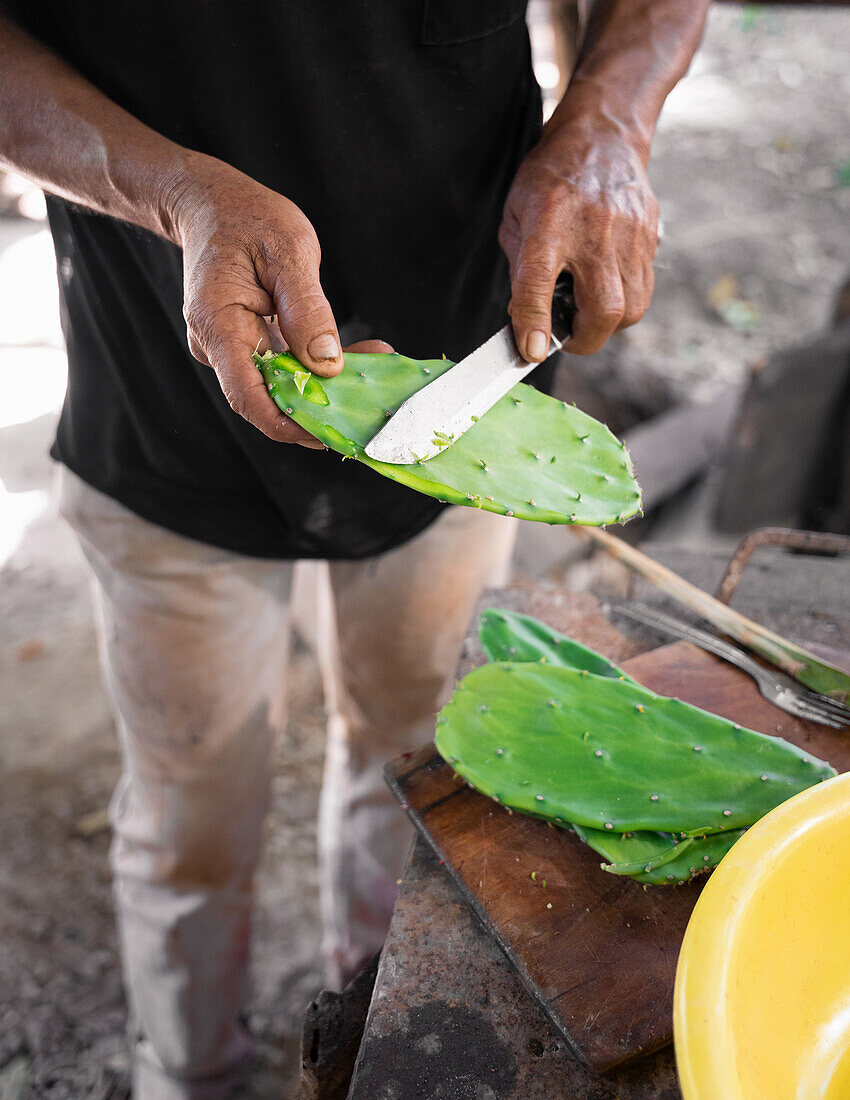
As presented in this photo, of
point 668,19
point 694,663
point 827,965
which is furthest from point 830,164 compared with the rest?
point 827,965

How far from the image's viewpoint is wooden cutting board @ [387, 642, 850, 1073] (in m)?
0.55

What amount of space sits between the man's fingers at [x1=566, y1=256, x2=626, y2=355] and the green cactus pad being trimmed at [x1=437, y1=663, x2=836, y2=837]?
0.34 metres

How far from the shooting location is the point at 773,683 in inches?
31.6

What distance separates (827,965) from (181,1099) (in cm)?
99

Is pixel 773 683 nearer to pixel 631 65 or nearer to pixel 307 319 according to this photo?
pixel 307 319

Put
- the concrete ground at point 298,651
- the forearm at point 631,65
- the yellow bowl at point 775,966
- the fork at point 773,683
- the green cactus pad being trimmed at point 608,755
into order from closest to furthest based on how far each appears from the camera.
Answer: the yellow bowl at point 775,966 → the green cactus pad being trimmed at point 608,755 → the fork at point 773,683 → the forearm at point 631,65 → the concrete ground at point 298,651

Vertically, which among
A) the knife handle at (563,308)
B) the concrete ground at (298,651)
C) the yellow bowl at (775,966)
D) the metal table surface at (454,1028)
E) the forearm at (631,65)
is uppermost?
the forearm at (631,65)

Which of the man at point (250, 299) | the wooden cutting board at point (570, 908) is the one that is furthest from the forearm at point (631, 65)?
the wooden cutting board at point (570, 908)

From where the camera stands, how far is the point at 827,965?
517 millimetres

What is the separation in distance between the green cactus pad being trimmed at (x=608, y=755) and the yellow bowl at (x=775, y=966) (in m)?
0.12

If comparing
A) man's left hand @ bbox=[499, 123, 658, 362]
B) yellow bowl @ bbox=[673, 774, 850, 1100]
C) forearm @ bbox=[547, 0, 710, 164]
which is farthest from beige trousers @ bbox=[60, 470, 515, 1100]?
yellow bowl @ bbox=[673, 774, 850, 1100]

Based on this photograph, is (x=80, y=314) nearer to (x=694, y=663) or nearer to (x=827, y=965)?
(x=694, y=663)

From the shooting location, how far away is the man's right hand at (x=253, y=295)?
2.08 ft

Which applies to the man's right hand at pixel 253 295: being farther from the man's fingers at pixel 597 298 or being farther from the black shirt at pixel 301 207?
the man's fingers at pixel 597 298
